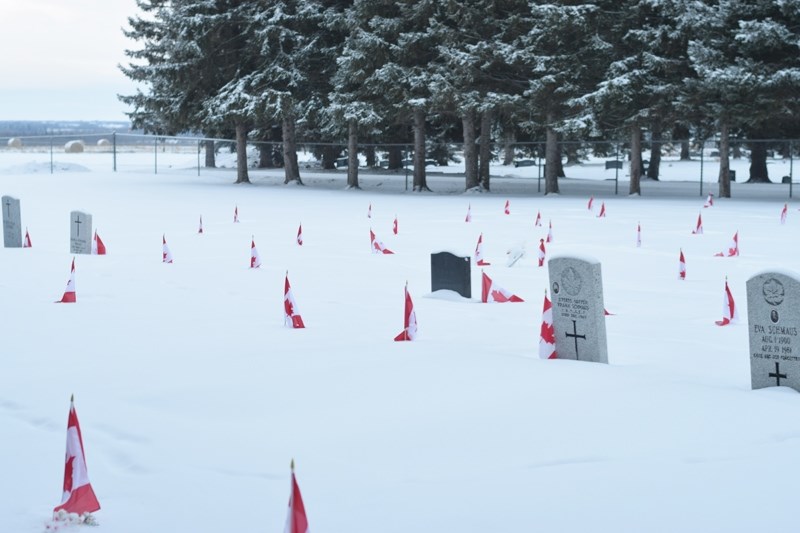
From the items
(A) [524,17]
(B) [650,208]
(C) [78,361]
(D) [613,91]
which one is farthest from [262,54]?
(C) [78,361]

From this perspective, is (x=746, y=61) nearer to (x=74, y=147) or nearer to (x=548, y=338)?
(x=548, y=338)

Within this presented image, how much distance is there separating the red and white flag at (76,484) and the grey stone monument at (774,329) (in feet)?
18.6

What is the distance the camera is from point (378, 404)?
8.51m

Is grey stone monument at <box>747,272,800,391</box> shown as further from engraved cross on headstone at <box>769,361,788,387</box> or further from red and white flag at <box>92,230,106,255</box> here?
red and white flag at <box>92,230,106,255</box>

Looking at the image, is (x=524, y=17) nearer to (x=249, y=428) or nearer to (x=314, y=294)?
(x=314, y=294)

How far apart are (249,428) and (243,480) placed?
1205 millimetres

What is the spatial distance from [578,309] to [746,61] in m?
27.4

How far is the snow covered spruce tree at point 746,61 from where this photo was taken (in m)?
33.8

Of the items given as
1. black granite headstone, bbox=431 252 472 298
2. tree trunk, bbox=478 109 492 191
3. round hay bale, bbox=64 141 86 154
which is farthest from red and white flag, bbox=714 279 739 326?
round hay bale, bbox=64 141 86 154

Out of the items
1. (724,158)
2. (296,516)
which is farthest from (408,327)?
(724,158)

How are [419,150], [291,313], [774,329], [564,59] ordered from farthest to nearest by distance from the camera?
[419,150], [564,59], [291,313], [774,329]

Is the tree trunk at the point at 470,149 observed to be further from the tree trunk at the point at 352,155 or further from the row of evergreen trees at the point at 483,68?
the tree trunk at the point at 352,155

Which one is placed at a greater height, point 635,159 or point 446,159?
point 446,159

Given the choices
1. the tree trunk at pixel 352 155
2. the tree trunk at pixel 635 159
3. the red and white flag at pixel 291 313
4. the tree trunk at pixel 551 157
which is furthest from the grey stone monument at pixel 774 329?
the tree trunk at pixel 352 155
